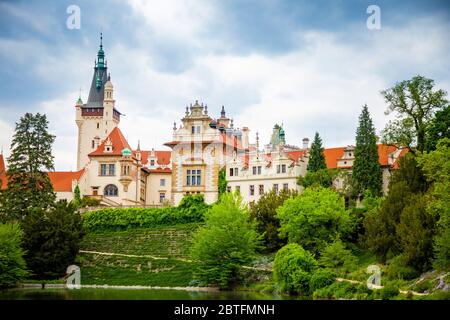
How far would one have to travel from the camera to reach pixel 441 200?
4050 cm

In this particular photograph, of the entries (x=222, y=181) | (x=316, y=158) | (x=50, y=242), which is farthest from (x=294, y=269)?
(x=222, y=181)

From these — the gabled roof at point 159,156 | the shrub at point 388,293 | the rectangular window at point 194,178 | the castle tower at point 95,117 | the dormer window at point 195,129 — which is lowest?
the shrub at point 388,293

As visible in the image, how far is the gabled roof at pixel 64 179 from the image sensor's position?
76.8 meters

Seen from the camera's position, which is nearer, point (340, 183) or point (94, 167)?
point (340, 183)

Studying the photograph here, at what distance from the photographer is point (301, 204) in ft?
180

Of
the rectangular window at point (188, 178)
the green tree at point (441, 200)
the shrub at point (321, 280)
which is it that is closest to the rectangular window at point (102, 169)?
the rectangular window at point (188, 178)

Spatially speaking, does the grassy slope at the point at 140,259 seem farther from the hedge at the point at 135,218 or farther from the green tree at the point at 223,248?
the green tree at the point at 223,248

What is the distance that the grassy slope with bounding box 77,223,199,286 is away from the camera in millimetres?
54969

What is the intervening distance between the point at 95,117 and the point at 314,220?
42151 mm

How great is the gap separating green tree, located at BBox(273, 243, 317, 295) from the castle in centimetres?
2075

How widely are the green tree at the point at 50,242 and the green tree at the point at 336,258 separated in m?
18.4
